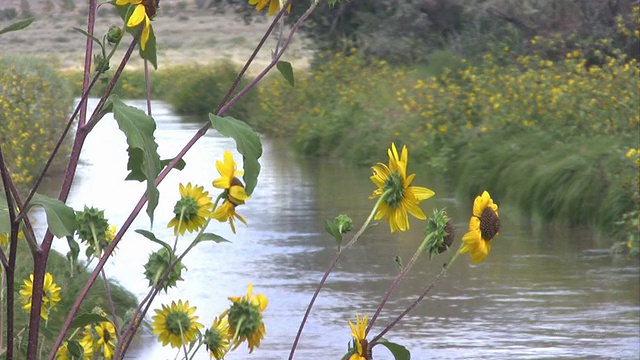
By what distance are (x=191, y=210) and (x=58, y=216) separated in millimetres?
698

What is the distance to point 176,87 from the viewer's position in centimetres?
4494

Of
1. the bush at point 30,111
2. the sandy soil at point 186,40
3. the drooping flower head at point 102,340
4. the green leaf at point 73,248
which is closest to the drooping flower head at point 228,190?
the green leaf at point 73,248

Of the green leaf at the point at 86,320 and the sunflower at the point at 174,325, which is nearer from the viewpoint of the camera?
the green leaf at the point at 86,320

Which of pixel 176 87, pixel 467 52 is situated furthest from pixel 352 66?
pixel 176 87

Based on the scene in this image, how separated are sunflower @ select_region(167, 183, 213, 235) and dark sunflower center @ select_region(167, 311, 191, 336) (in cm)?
29

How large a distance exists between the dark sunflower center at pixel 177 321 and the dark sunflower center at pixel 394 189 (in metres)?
0.66

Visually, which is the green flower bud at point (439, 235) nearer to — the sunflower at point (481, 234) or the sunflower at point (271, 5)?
the sunflower at point (481, 234)

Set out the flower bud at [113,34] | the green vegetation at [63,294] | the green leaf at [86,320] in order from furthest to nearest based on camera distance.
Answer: the green vegetation at [63,294], the green leaf at [86,320], the flower bud at [113,34]

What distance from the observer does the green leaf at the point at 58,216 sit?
8.11ft

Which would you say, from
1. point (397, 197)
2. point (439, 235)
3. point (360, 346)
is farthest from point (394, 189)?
point (360, 346)

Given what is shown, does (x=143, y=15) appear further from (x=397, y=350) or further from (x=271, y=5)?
(x=397, y=350)

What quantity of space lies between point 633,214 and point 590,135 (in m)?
3.83

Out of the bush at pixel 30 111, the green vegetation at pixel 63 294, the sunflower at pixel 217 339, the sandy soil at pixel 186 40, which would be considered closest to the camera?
the sunflower at pixel 217 339

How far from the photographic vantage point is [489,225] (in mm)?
3045
